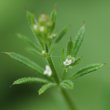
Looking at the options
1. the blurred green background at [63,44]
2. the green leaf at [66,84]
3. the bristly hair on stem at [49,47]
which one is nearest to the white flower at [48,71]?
the bristly hair on stem at [49,47]

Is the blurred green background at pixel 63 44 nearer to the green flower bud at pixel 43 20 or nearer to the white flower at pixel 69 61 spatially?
the white flower at pixel 69 61

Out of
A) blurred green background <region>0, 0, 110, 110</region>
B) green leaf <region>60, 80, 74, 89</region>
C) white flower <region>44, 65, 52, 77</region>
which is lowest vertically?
green leaf <region>60, 80, 74, 89</region>

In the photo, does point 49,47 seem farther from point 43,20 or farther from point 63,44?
point 63,44

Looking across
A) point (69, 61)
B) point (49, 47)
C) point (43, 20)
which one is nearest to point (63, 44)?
point (69, 61)

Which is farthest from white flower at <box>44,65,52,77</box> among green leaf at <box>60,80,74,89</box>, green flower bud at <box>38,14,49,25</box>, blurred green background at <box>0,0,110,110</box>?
blurred green background at <box>0,0,110,110</box>

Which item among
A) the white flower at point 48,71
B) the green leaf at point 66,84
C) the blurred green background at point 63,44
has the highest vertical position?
the blurred green background at point 63,44

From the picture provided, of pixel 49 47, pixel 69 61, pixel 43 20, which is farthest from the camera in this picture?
pixel 69 61

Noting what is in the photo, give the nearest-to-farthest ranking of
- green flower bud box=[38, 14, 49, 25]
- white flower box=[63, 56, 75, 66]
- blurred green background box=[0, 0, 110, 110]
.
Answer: green flower bud box=[38, 14, 49, 25]
white flower box=[63, 56, 75, 66]
blurred green background box=[0, 0, 110, 110]

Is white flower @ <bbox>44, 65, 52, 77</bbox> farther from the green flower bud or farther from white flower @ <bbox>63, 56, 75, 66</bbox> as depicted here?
the green flower bud

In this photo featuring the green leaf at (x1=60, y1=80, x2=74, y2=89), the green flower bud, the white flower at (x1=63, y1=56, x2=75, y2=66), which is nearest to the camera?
the green flower bud
